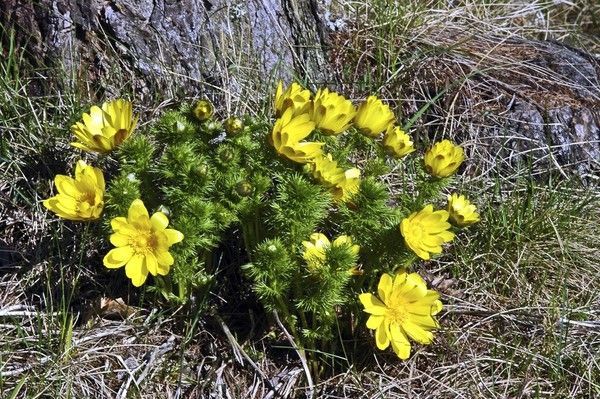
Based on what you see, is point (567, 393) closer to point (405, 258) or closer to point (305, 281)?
point (405, 258)

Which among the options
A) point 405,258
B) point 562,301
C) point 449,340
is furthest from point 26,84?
point 562,301

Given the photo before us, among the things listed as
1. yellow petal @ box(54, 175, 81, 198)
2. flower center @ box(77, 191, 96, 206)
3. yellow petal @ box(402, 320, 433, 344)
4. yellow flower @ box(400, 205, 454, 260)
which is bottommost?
yellow petal @ box(402, 320, 433, 344)

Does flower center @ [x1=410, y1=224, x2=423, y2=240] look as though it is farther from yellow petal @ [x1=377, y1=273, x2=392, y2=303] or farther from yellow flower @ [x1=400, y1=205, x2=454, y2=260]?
yellow petal @ [x1=377, y1=273, x2=392, y2=303]

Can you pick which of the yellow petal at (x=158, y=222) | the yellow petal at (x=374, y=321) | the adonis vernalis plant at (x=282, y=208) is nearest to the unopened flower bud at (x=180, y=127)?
the adonis vernalis plant at (x=282, y=208)

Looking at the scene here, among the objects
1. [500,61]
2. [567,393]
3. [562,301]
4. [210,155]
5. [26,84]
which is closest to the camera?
[210,155]

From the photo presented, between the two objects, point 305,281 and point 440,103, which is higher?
point 305,281

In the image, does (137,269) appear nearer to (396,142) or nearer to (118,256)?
(118,256)

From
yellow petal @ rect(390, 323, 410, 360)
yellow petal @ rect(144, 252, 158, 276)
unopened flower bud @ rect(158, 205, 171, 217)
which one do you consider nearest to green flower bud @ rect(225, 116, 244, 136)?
unopened flower bud @ rect(158, 205, 171, 217)

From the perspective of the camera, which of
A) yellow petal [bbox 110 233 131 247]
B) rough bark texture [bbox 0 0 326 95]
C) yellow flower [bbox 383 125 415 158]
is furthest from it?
rough bark texture [bbox 0 0 326 95]
